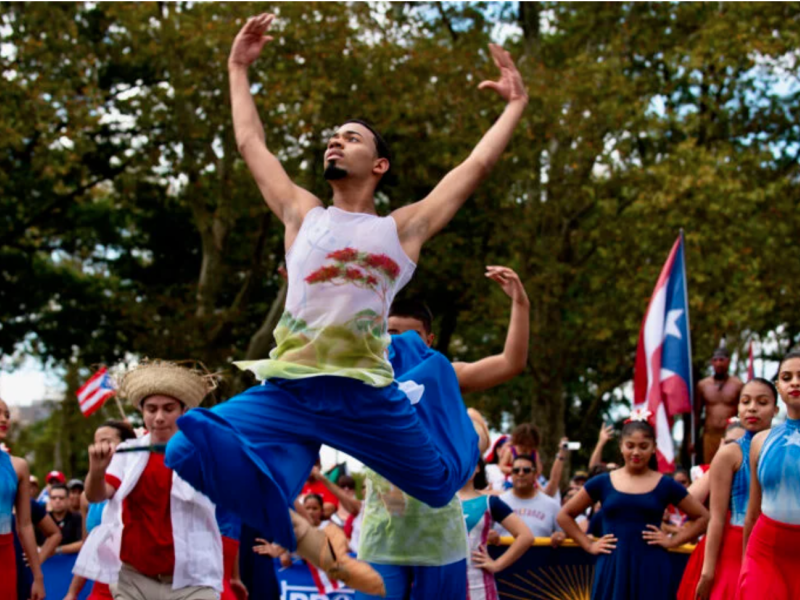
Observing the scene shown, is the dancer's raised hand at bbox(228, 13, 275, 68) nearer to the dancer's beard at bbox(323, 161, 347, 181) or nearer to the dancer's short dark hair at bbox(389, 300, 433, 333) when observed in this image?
the dancer's beard at bbox(323, 161, 347, 181)

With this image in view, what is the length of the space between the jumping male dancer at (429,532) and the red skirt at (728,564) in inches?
72.7

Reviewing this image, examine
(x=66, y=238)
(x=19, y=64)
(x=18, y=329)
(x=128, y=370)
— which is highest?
(x=19, y=64)

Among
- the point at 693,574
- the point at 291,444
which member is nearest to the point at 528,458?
the point at 693,574

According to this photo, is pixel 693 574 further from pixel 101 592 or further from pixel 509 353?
pixel 101 592

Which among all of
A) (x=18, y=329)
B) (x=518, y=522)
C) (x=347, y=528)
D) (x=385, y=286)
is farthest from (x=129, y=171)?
(x=385, y=286)

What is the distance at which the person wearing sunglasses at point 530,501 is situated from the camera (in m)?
10.3

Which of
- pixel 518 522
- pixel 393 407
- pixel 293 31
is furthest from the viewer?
pixel 293 31

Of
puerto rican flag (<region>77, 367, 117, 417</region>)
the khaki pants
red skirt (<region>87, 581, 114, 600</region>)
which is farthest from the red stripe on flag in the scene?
the khaki pants

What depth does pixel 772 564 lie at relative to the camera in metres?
6.20

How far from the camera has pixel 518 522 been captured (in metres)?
8.42

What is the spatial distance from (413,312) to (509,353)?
0.61m

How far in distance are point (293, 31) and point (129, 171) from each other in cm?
644

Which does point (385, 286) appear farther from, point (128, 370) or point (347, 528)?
point (347, 528)

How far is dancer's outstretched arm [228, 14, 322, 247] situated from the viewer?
5.15 metres
